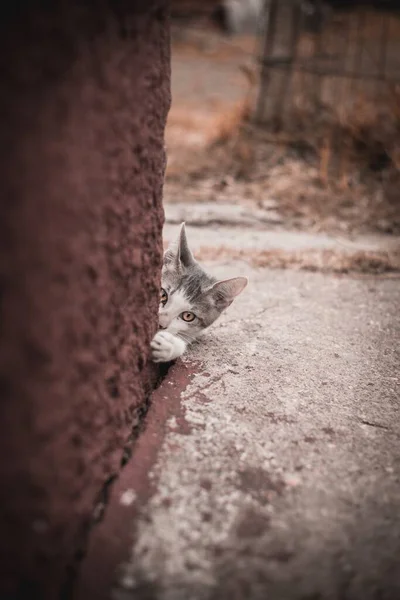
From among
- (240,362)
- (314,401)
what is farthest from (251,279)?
(314,401)

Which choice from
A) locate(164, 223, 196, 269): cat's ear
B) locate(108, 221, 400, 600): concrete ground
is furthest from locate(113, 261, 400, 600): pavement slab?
locate(164, 223, 196, 269): cat's ear

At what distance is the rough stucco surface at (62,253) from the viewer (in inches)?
28.1

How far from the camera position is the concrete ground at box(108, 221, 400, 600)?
90 cm

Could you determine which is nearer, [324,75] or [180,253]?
[180,253]

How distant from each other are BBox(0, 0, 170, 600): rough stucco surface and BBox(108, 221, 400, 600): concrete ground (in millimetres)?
155

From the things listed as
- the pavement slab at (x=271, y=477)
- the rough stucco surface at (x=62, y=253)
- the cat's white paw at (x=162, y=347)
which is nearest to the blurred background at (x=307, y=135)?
the pavement slab at (x=271, y=477)

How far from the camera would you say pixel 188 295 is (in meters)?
2.00

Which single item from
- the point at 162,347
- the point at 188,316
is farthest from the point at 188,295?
the point at 162,347

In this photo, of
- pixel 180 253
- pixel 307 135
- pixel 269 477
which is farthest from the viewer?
pixel 307 135

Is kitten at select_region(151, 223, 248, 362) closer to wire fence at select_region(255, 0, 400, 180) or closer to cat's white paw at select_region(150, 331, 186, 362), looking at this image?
cat's white paw at select_region(150, 331, 186, 362)

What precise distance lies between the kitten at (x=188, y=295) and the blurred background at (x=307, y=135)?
1.33 m

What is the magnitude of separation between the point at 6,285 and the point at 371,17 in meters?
6.53

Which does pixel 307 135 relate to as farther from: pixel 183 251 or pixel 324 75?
pixel 183 251

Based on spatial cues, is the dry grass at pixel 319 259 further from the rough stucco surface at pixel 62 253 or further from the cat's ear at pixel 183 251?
the rough stucco surface at pixel 62 253
